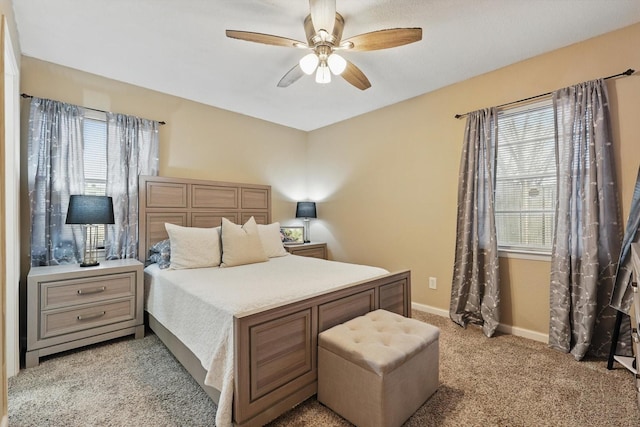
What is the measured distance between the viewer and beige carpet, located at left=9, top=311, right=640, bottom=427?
1.68m

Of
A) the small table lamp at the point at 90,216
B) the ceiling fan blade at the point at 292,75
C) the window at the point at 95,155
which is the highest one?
the ceiling fan blade at the point at 292,75

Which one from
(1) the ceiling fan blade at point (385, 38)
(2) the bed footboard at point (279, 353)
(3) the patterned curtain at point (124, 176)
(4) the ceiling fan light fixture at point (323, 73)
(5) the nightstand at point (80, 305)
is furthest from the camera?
(3) the patterned curtain at point (124, 176)

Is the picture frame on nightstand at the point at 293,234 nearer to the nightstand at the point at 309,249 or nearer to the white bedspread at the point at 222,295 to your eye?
the nightstand at the point at 309,249

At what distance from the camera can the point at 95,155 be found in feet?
9.66

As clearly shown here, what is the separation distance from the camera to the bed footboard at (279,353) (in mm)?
1508

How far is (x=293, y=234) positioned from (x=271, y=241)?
1017mm

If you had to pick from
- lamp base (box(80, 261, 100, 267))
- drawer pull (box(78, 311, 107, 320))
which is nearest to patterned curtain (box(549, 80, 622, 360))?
drawer pull (box(78, 311, 107, 320))

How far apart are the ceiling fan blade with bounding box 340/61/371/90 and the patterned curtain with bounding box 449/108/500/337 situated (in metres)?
1.30

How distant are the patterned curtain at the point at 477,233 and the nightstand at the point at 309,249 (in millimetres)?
2026

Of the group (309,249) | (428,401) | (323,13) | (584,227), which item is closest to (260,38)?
(323,13)

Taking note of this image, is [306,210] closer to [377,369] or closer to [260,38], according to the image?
[260,38]

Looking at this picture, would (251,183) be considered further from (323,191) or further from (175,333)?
(175,333)

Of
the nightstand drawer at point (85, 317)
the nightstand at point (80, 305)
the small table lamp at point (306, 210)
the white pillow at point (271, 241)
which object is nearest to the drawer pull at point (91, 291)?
the nightstand at point (80, 305)

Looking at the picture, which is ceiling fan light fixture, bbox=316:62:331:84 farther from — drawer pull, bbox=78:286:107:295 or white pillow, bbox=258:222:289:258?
drawer pull, bbox=78:286:107:295
